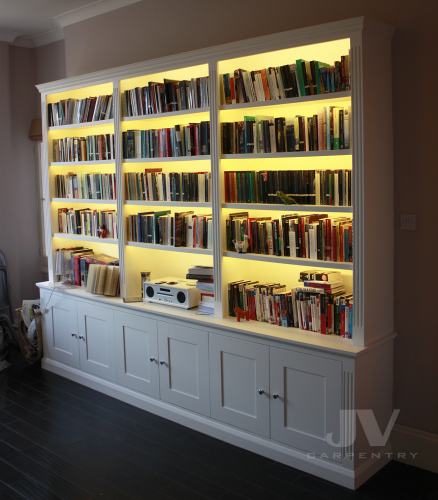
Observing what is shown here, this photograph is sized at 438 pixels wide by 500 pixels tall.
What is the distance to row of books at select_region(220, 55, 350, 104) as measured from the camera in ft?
11.0

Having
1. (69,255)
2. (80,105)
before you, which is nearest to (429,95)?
(80,105)

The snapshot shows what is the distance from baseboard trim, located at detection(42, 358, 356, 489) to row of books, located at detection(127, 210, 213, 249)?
109 centimetres

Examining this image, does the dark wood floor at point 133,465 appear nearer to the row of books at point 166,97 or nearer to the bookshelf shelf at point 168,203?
the bookshelf shelf at point 168,203

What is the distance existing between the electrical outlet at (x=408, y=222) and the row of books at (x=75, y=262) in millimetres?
2365

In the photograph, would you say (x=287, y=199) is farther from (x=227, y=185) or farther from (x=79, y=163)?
(x=79, y=163)

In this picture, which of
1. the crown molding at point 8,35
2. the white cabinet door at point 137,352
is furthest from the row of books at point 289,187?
the crown molding at point 8,35

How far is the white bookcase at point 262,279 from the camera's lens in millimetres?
3285

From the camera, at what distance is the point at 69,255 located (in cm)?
525

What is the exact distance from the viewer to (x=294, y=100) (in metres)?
3.51

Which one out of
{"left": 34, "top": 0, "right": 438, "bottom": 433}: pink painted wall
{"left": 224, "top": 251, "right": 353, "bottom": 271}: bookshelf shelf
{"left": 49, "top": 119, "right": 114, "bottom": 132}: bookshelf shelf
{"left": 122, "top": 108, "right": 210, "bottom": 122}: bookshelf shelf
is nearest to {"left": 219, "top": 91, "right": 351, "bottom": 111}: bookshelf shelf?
{"left": 122, "top": 108, "right": 210, "bottom": 122}: bookshelf shelf

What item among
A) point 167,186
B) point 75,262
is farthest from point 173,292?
point 75,262

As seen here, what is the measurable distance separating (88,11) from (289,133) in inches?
95.9

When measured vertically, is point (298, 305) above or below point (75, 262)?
below

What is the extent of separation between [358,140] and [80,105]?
256 centimetres
